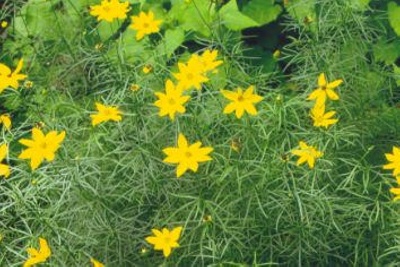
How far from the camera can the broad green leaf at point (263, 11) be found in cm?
317

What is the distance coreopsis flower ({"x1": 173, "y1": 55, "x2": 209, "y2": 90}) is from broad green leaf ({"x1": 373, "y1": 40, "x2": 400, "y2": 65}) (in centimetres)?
83

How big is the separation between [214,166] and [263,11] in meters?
1.08

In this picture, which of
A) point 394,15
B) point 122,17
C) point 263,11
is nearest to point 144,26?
point 122,17

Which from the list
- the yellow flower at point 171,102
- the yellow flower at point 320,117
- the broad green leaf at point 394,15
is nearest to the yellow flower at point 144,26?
the yellow flower at point 171,102

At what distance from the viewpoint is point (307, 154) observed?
2113mm

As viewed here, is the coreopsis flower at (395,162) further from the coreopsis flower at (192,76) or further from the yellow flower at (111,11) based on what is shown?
the yellow flower at (111,11)

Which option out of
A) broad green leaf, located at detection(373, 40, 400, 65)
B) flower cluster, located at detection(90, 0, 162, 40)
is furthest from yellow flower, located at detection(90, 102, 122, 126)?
broad green leaf, located at detection(373, 40, 400, 65)

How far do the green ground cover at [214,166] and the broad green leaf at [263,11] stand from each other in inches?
18.7

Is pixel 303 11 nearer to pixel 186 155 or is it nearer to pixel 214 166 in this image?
pixel 214 166

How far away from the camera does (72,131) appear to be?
8.01 feet

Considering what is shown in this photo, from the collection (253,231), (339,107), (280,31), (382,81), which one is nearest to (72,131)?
(253,231)

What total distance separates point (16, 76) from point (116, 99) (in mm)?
296

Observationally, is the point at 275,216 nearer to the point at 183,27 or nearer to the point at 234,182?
the point at 234,182

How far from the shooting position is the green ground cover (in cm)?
218
